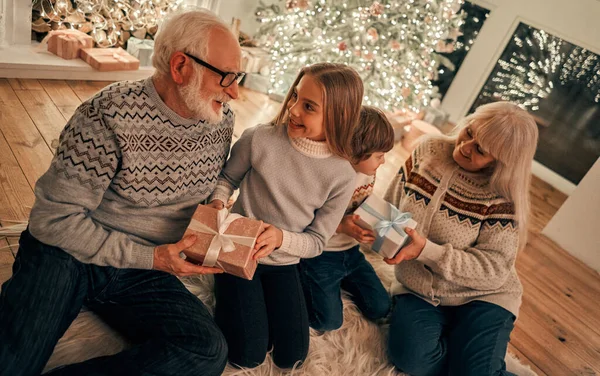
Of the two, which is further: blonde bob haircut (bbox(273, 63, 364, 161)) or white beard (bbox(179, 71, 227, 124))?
blonde bob haircut (bbox(273, 63, 364, 161))

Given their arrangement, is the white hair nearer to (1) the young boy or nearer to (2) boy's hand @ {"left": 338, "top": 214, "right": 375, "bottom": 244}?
(1) the young boy

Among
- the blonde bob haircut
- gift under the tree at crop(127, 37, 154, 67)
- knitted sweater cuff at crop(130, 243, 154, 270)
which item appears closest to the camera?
knitted sweater cuff at crop(130, 243, 154, 270)

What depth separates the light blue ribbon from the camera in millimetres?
1430

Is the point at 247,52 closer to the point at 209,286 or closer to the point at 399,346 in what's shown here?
the point at 209,286

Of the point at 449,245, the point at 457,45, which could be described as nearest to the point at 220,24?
the point at 449,245

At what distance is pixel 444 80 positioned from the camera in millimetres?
4770

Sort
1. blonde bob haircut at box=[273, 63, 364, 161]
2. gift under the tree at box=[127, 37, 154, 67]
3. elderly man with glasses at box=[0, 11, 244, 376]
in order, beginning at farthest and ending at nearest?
gift under the tree at box=[127, 37, 154, 67] → blonde bob haircut at box=[273, 63, 364, 161] → elderly man with glasses at box=[0, 11, 244, 376]

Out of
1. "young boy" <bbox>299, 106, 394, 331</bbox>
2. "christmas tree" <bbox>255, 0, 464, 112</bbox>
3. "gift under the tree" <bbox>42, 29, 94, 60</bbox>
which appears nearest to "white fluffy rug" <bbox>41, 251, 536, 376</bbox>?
"young boy" <bbox>299, 106, 394, 331</bbox>

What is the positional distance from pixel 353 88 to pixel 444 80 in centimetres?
394

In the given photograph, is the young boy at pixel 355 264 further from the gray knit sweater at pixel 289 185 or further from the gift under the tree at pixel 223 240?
the gift under the tree at pixel 223 240

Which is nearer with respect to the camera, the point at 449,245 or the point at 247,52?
the point at 449,245

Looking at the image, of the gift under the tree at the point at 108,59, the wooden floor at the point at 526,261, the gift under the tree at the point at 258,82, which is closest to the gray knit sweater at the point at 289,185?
the wooden floor at the point at 526,261

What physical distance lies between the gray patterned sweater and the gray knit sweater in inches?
5.3

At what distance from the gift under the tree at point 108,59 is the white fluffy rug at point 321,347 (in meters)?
1.94
